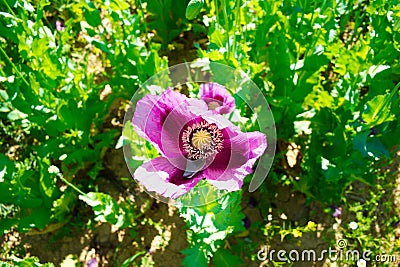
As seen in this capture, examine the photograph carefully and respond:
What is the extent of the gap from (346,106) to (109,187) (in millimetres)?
1217

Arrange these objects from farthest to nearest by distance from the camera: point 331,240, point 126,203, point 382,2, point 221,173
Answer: point 126,203 < point 331,240 < point 382,2 < point 221,173

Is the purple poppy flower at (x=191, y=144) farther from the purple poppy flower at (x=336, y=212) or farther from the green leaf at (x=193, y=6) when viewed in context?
the purple poppy flower at (x=336, y=212)

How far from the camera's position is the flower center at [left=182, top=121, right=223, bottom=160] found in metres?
1.53

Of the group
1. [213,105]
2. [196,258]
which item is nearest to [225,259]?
[196,258]

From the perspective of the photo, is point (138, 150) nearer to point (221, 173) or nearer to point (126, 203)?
point (126, 203)

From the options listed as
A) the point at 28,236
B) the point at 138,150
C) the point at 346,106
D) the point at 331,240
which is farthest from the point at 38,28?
the point at 331,240

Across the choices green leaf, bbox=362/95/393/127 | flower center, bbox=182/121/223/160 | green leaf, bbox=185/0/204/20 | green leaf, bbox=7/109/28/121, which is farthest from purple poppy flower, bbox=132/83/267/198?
green leaf, bbox=7/109/28/121

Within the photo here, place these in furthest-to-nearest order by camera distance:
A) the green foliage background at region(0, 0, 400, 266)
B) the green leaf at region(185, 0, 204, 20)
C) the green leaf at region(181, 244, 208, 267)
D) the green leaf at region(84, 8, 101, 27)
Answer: the green leaf at region(84, 8, 101, 27), the green leaf at region(181, 244, 208, 267), the green foliage background at region(0, 0, 400, 266), the green leaf at region(185, 0, 204, 20)

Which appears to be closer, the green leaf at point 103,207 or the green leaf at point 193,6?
the green leaf at point 193,6

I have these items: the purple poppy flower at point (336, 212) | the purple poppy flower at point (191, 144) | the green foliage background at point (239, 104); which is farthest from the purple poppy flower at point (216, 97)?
the purple poppy flower at point (336, 212)

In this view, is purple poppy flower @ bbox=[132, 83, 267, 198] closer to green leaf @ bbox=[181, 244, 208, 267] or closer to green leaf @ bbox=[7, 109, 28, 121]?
green leaf @ bbox=[181, 244, 208, 267]

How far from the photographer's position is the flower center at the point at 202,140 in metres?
1.53

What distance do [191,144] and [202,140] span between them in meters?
0.04

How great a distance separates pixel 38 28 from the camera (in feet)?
6.52
